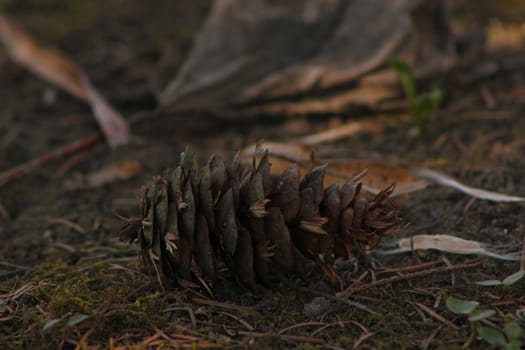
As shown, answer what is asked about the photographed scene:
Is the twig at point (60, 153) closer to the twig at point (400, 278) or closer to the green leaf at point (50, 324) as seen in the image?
the green leaf at point (50, 324)

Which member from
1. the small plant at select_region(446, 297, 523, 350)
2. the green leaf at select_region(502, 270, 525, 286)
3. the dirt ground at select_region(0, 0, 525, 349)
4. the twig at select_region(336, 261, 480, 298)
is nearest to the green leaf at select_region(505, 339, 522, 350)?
the small plant at select_region(446, 297, 523, 350)

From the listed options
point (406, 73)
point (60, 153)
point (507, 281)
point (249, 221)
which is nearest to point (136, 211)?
point (60, 153)

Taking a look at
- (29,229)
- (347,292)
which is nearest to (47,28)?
(29,229)

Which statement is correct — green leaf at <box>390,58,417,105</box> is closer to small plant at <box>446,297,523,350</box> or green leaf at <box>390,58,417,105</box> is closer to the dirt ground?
the dirt ground

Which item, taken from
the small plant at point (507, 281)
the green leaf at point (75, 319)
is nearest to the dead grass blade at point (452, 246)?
the small plant at point (507, 281)

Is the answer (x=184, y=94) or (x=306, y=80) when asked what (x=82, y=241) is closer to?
(x=184, y=94)

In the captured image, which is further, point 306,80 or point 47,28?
point 47,28
